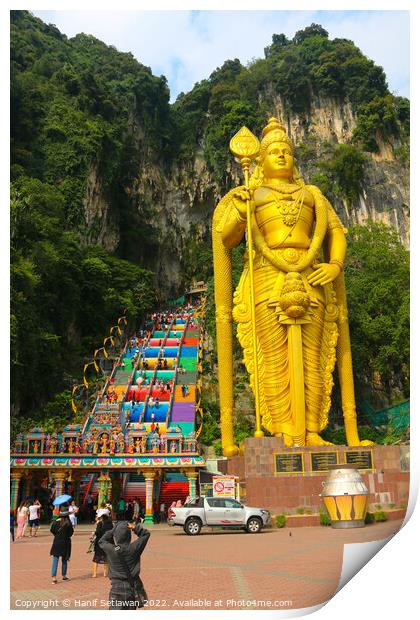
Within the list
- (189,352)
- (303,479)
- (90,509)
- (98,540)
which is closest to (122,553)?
(98,540)

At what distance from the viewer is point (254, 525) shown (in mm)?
7137

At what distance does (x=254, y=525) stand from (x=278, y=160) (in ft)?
17.3

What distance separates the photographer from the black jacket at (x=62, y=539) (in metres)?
5.07

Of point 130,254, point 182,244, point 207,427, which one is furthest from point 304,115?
point 207,427

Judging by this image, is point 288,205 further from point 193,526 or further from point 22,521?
point 22,521

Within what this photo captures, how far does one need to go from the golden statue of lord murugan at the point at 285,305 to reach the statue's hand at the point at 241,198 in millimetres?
24

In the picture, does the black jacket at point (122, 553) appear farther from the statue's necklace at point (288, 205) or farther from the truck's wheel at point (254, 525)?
the statue's necklace at point (288, 205)

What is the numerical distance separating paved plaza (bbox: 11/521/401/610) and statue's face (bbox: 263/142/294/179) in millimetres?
5440

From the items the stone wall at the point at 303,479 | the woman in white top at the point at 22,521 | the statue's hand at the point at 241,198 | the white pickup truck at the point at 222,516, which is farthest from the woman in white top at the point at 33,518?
the statue's hand at the point at 241,198

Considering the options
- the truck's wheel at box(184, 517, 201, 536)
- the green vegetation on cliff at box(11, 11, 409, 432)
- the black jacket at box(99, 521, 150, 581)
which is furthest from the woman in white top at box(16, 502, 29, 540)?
the green vegetation on cliff at box(11, 11, 409, 432)

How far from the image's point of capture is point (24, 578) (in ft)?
16.4

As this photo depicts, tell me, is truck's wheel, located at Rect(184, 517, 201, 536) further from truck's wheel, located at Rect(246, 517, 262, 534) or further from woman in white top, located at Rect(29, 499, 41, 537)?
woman in white top, located at Rect(29, 499, 41, 537)

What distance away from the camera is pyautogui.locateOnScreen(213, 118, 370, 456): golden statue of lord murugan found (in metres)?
8.80

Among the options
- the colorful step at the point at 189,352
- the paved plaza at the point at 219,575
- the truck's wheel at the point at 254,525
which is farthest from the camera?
the colorful step at the point at 189,352
